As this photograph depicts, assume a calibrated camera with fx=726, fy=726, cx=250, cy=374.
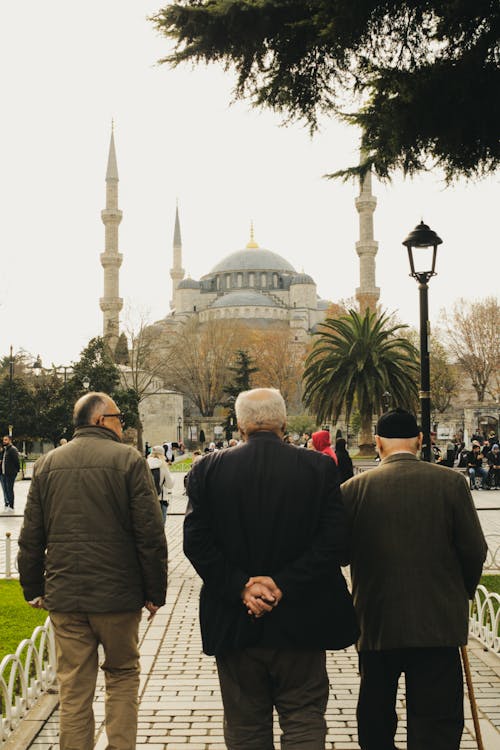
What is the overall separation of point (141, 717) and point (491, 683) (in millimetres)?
2408

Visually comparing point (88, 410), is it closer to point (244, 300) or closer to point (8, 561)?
point (8, 561)

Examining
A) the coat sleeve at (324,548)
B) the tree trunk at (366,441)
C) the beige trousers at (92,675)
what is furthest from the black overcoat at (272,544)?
the tree trunk at (366,441)

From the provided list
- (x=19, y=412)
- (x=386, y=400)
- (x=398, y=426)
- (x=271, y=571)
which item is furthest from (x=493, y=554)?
(x=19, y=412)

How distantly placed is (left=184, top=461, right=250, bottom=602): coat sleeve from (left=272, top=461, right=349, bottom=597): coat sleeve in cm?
17

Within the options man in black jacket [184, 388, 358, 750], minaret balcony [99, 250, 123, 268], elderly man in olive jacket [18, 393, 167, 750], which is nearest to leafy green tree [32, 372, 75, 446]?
minaret balcony [99, 250, 123, 268]

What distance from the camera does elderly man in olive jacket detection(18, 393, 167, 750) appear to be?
11.6 feet

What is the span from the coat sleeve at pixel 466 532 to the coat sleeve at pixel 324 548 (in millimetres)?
546

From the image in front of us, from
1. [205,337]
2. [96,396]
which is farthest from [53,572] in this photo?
[205,337]

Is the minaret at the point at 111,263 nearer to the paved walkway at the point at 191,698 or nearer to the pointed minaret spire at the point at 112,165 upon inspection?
the pointed minaret spire at the point at 112,165

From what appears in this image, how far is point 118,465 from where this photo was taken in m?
3.66

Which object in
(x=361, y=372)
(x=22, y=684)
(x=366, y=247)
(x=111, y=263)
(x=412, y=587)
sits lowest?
(x=22, y=684)

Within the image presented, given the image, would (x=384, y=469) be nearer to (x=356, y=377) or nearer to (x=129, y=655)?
(x=129, y=655)

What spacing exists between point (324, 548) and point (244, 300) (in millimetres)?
84633

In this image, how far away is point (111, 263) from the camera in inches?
2114
